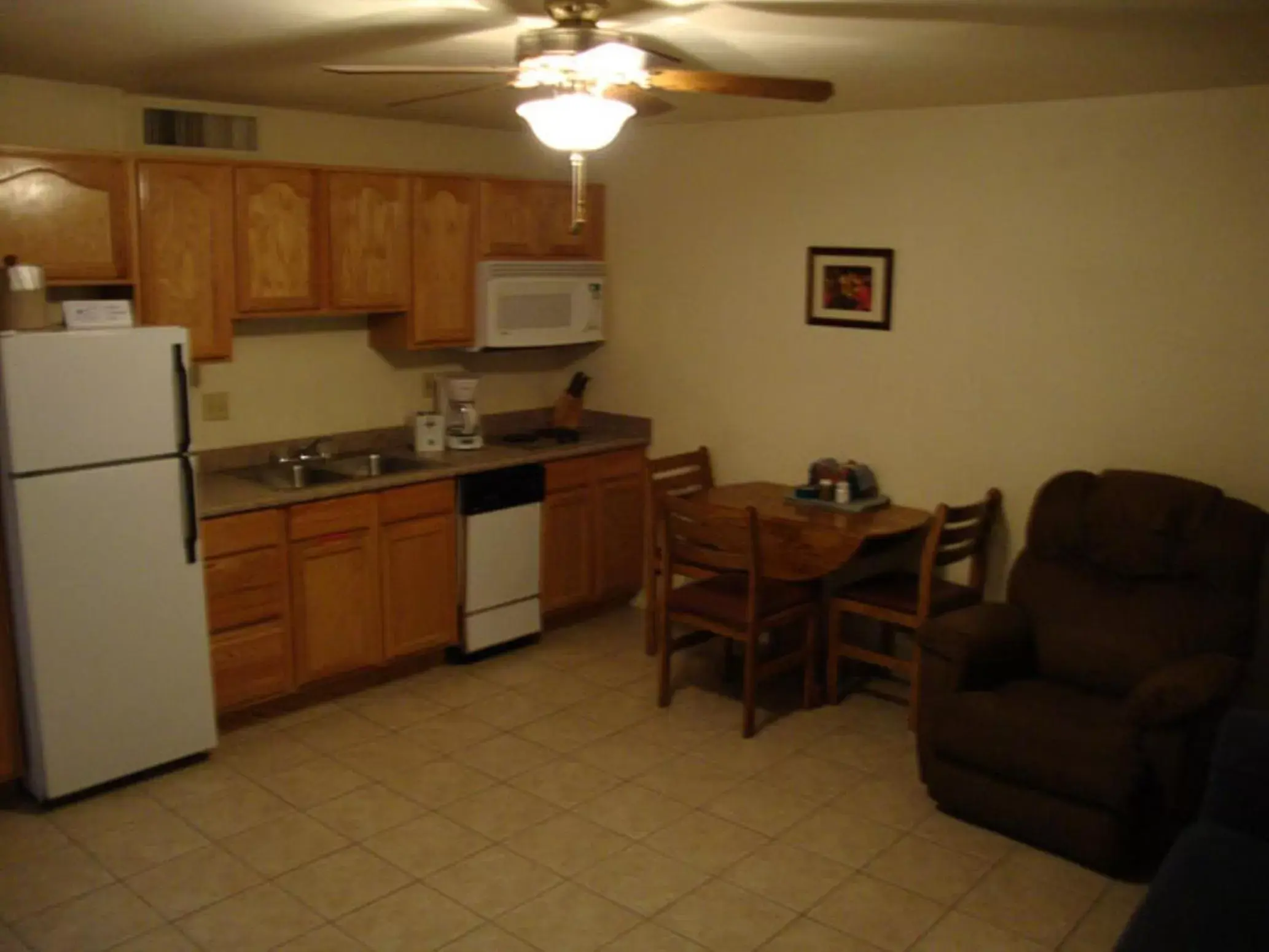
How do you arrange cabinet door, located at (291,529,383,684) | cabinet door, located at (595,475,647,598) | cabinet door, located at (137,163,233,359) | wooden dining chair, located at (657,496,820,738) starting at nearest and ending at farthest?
1. cabinet door, located at (137,163,233,359)
2. wooden dining chair, located at (657,496,820,738)
3. cabinet door, located at (291,529,383,684)
4. cabinet door, located at (595,475,647,598)

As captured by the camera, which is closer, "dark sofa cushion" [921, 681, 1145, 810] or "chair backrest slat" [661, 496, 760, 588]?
"dark sofa cushion" [921, 681, 1145, 810]

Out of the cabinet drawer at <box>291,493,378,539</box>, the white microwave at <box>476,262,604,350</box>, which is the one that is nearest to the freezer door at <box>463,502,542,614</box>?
the cabinet drawer at <box>291,493,378,539</box>

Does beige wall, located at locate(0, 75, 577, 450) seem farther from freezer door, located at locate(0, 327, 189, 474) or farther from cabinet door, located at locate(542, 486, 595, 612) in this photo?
freezer door, located at locate(0, 327, 189, 474)

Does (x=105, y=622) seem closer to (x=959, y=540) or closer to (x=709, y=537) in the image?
(x=709, y=537)

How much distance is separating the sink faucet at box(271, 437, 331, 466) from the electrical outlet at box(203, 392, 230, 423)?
0.94ft

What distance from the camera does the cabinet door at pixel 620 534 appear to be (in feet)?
17.9

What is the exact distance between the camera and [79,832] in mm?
3502

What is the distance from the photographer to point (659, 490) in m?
4.94

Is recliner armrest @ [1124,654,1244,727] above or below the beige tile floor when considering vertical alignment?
above

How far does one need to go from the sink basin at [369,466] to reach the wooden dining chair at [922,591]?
1911 mm

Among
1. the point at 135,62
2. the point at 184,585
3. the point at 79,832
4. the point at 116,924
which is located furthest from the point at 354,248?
the point at 116,924

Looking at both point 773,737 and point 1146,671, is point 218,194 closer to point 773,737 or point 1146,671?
point 773,737

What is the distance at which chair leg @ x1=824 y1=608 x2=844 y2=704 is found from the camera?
14.8ft

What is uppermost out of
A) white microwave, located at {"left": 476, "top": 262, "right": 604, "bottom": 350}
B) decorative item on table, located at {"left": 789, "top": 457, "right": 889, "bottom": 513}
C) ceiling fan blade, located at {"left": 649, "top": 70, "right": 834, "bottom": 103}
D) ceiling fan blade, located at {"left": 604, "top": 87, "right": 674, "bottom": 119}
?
ceiling fan blade, located at {"left": 649, "top": 70, "right": 834, "bottom": 103}
